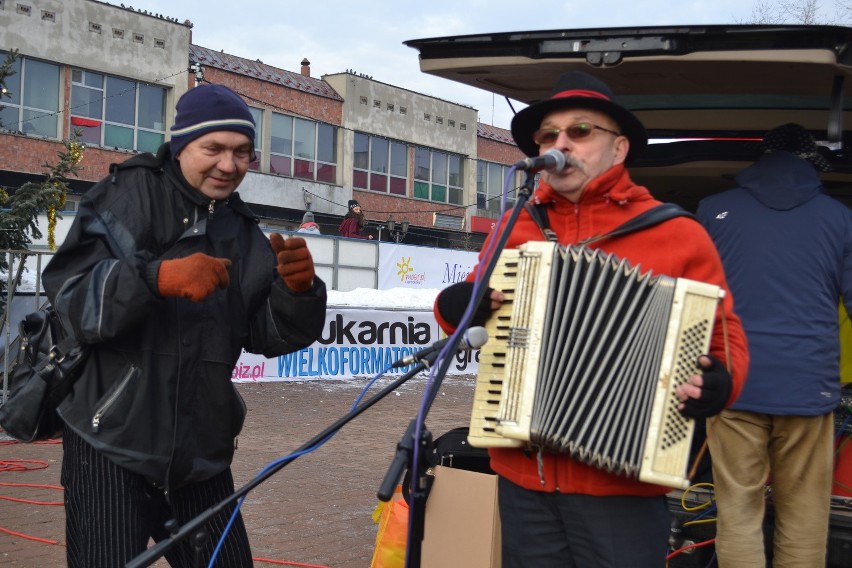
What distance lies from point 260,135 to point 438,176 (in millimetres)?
10194

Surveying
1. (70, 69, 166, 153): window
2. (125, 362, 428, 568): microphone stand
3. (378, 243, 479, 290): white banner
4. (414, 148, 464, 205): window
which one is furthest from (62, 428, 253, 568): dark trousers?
(414, 148, 464, 205): window

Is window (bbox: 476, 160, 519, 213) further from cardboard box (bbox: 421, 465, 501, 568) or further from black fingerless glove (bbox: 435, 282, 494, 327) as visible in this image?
black fingerless glove (bbox: 435, 282, 494, 327)

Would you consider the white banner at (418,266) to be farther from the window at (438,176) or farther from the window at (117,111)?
the window at (438,176)

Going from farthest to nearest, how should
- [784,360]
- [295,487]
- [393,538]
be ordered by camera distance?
[295,487] < [393,538] < [784,360]

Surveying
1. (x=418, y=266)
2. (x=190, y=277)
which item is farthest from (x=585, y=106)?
(x=418, y=266)

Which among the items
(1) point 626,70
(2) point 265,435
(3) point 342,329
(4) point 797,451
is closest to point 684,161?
(1) point 626,70

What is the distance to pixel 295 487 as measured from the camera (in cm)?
741

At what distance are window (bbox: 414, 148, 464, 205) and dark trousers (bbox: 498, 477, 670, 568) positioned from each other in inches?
1565

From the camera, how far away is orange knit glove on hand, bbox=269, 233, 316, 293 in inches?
127

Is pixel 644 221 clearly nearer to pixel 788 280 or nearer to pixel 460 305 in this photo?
pixel 460 305

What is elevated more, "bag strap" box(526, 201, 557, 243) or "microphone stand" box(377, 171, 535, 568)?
"bag strap" box(526, 201, 557, 243)

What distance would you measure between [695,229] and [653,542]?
926 millimetres

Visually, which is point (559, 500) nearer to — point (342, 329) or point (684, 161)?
point (684, 161)

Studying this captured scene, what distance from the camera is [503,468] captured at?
304 centimetres
